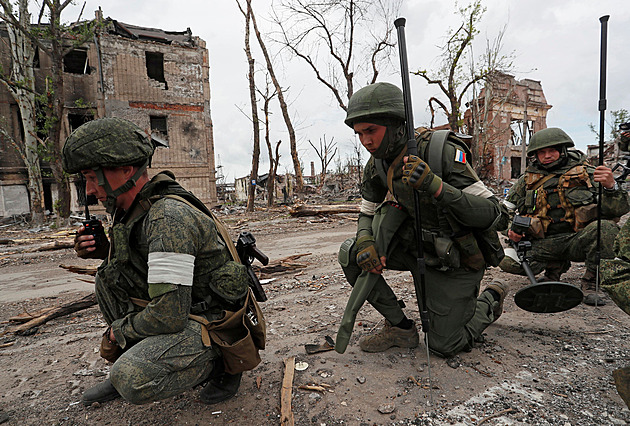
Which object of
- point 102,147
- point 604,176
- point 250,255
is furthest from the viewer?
point 604,176

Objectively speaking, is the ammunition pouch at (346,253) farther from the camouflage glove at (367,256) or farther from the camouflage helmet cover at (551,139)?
the camouflage helmet cover at (551,139)

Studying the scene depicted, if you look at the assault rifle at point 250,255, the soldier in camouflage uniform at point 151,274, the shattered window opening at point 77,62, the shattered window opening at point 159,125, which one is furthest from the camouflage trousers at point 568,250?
the shattered window opening at point 77,62

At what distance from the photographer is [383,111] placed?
2404mm

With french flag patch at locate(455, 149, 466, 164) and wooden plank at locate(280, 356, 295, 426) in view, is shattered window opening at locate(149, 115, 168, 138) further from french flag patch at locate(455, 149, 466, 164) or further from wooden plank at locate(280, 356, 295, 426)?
french flag patch at locate(455, 149, 466, 164)

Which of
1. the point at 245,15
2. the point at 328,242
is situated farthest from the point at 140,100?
the point at 328,242

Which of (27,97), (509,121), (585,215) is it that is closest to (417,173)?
(585,215)

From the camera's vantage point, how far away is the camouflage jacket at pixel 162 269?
179cm

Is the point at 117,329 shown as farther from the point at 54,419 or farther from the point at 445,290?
the point at 445,290

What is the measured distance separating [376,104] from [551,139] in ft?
8.47

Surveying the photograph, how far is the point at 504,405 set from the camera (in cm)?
207

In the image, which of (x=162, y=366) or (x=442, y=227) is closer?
(x=162, y=366)

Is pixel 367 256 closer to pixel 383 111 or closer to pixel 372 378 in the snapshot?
pixel 372 378

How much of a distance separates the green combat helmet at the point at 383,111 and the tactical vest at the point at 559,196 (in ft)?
7.80

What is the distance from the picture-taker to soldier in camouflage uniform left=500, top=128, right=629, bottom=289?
142 inches
